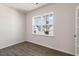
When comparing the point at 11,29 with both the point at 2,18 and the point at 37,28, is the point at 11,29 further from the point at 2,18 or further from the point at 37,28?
the point at 37,28

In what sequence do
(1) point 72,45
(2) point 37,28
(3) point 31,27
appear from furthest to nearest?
1. (3) point 31,27
2. (2) point 37,28
3. (1) point 72,45

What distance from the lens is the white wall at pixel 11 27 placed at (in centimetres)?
403

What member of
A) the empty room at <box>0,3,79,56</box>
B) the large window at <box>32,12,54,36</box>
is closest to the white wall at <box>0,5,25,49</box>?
the empty room at <box>0,3,79,56</box>

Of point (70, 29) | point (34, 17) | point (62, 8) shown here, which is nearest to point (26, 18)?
point (34, 17)

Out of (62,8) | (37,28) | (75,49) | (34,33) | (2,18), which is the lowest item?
(75,49)

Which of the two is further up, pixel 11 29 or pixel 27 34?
pixel 11 29

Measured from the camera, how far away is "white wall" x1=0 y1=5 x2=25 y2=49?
4.03 meters

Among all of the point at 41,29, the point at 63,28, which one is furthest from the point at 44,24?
the point at 63,28

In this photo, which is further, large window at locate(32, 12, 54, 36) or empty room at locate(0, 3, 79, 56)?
large window at locate(32, 12, 54, 36)

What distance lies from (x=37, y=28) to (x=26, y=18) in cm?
144

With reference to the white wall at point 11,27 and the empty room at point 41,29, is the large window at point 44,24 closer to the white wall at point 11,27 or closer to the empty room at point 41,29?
the empty room at point 41,29

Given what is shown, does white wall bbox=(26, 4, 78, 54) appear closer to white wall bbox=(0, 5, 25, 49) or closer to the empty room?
the empty room

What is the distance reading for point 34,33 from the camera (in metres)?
5.12

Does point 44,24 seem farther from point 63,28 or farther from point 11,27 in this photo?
point 11,27
